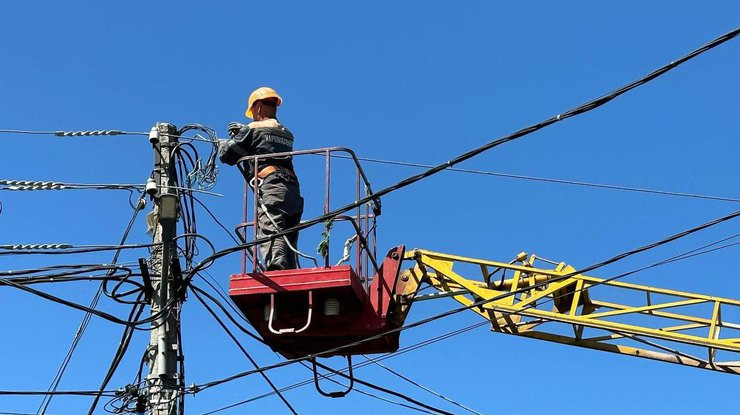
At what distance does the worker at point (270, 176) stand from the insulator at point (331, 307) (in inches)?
25.1

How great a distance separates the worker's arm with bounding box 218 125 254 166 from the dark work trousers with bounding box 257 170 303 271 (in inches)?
22.6

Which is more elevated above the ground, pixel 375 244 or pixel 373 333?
pixel 375 244

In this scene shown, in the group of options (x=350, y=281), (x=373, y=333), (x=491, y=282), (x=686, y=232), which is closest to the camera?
(x=686, y=232)

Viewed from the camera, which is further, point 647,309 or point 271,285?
point 647,309

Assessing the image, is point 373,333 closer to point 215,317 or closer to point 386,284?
point 386,284

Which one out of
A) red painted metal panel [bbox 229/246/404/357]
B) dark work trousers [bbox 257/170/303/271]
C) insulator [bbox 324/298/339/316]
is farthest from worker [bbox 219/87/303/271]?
insulator [bbox 324/298/339/316]

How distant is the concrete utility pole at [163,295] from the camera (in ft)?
42.6

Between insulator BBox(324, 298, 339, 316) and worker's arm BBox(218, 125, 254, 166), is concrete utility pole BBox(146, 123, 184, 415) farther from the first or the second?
insulator BBox(324, 298, 339, 316)

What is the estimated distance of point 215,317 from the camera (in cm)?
1426

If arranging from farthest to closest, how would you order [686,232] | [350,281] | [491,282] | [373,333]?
1. [491,282]
2. [373,333]
3. [350,281]
4. [686,232]

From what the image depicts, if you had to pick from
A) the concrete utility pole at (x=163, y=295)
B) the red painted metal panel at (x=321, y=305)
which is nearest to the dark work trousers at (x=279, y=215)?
the red painted metal panel at (x=321, y=305)

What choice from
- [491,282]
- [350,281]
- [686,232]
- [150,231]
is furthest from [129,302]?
[686,232]

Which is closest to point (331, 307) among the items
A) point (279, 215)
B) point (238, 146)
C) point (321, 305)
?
point (321, 305)

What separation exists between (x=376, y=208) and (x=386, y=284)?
86cm
